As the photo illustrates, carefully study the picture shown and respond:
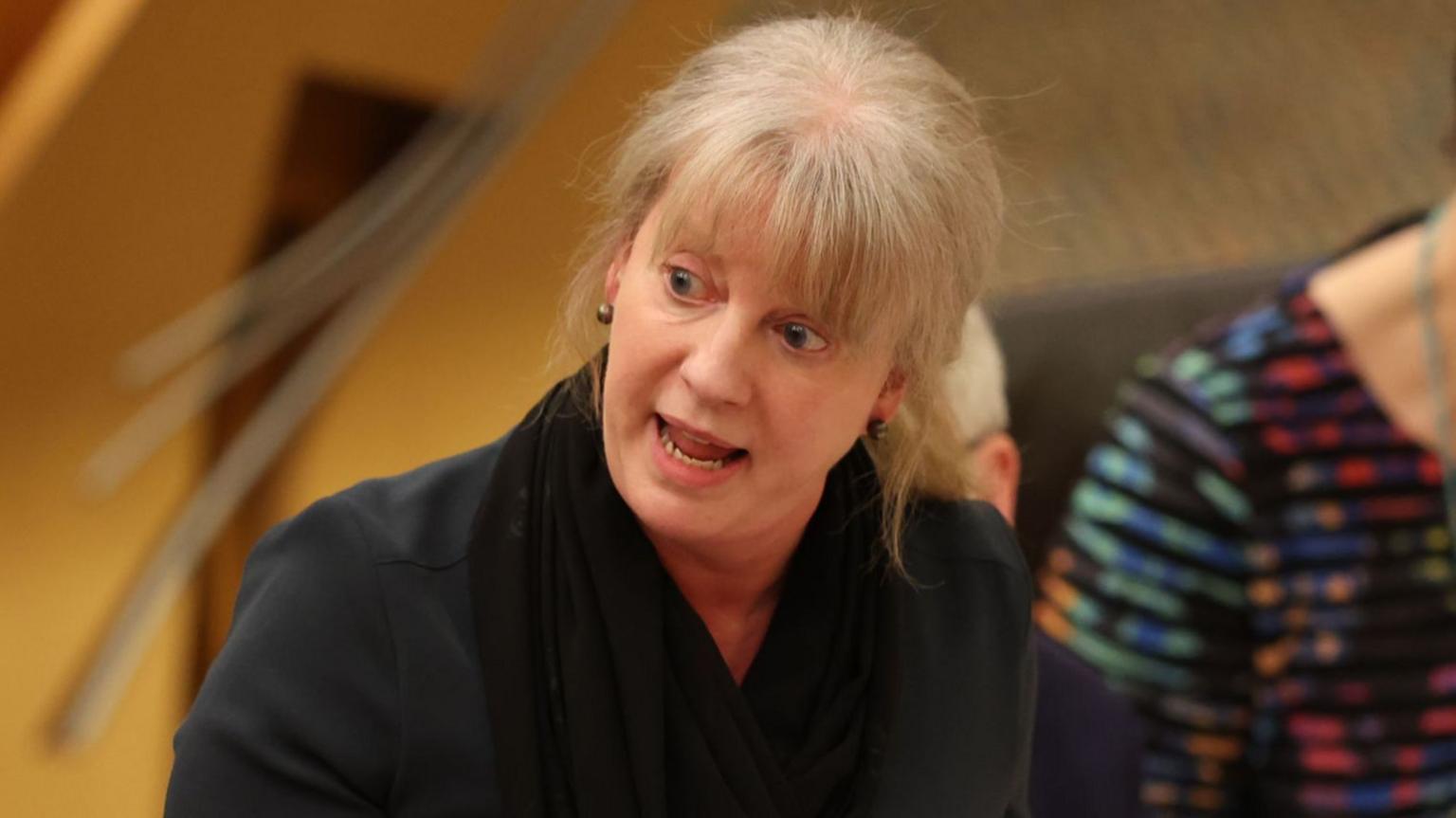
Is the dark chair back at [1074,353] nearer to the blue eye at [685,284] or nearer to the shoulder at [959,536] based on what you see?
the shoulder at [959,536]

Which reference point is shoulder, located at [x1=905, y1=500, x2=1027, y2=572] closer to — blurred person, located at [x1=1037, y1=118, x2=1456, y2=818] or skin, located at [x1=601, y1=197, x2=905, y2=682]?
skin, located at [x1=601, y1=197, x2=905, y2=682]

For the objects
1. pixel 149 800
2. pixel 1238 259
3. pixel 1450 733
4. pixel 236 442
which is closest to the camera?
pixel 1450 733

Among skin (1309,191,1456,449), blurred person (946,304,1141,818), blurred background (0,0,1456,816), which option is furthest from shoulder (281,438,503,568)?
skin (1309,191,1456,449)

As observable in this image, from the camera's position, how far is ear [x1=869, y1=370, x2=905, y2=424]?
3.90 feet

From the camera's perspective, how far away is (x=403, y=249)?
236cm

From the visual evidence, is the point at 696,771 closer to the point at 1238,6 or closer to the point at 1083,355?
the point at 1083,355

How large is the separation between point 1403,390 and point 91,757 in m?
1.56

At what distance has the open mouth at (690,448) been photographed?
1083 mm

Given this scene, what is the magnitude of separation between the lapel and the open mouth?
0.25 metres

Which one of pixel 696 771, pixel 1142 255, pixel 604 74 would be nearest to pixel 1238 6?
pixel 1142 255

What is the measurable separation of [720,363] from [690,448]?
69 mm

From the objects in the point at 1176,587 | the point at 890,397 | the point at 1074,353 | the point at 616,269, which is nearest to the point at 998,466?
the point at 1176,587

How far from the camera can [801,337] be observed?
108cm

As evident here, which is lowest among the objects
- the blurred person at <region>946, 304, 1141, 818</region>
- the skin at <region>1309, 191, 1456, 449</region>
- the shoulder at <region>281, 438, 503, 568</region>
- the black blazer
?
the black blazer
